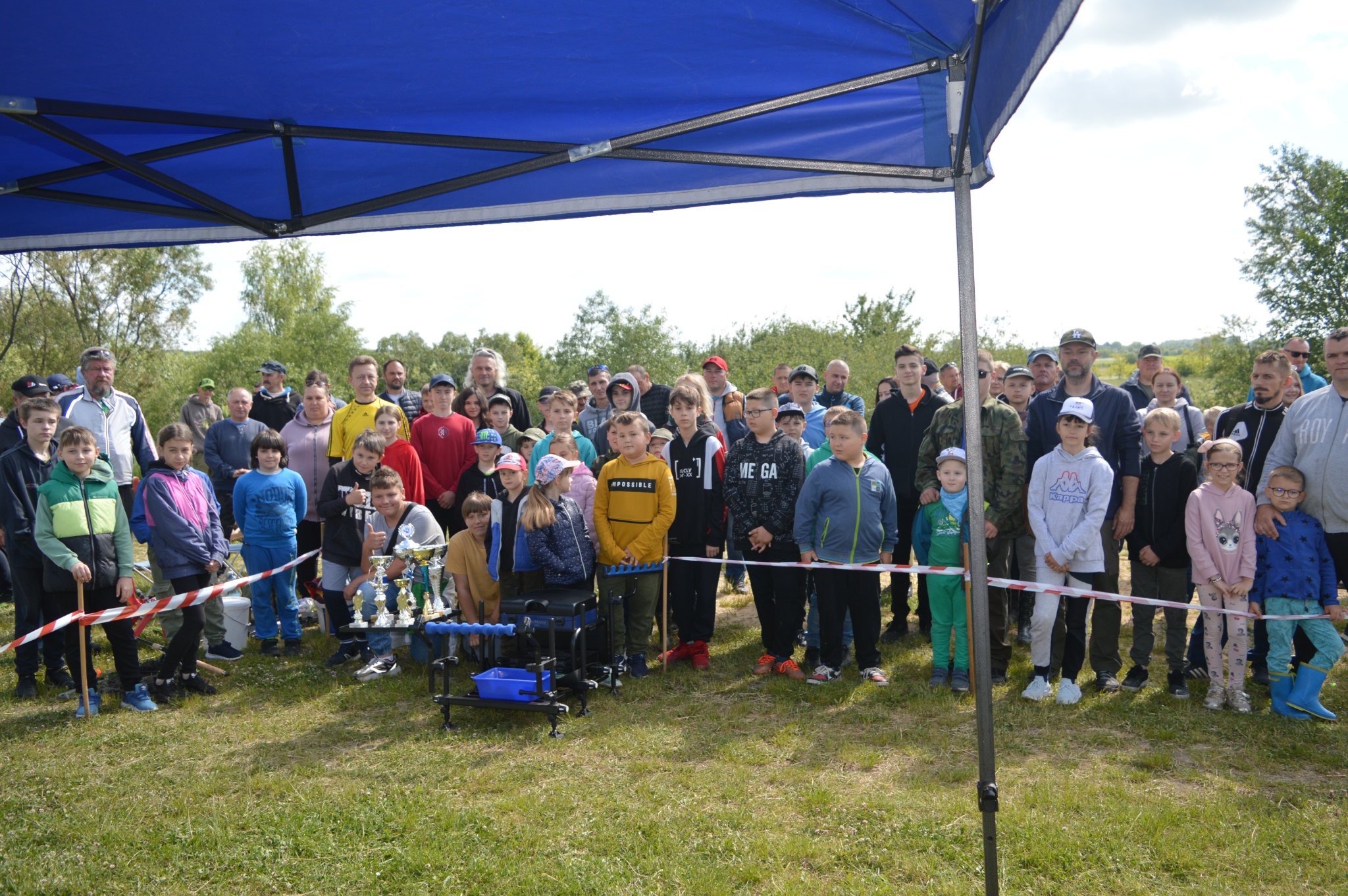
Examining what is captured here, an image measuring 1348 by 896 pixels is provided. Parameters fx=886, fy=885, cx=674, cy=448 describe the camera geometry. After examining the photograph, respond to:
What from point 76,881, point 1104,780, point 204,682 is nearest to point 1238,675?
point 1104,780

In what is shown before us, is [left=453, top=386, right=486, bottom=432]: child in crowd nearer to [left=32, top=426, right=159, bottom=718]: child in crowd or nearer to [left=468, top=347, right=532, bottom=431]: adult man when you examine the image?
[left=468, top=347, right=532, bottom=431]: adult man

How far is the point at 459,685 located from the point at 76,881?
2707 millimetres

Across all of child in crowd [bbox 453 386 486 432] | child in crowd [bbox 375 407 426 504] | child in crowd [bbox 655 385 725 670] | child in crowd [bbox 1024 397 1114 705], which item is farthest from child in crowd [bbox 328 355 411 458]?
child in crowd [bbox 1024 397 1114 705]

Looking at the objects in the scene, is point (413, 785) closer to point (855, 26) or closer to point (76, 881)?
point (76, 881)

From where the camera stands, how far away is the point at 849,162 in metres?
3.22

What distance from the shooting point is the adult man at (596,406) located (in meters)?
8.87

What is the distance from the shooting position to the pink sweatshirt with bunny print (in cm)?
536

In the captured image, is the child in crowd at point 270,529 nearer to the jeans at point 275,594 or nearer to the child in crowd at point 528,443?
the jeans at point 275,594

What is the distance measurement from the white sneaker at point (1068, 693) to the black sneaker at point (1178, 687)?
58 cm

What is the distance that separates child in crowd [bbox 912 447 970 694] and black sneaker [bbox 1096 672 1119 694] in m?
0.82

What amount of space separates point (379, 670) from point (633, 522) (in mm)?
2132

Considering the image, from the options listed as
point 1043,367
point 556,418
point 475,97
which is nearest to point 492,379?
point 556,418

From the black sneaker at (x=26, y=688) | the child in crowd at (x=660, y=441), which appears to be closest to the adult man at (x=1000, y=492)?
the child in crowd at (x=660, y=441)

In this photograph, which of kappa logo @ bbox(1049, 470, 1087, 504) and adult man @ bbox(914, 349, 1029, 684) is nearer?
kappa logo @ bbox(1049, 470, 1087, 504)
